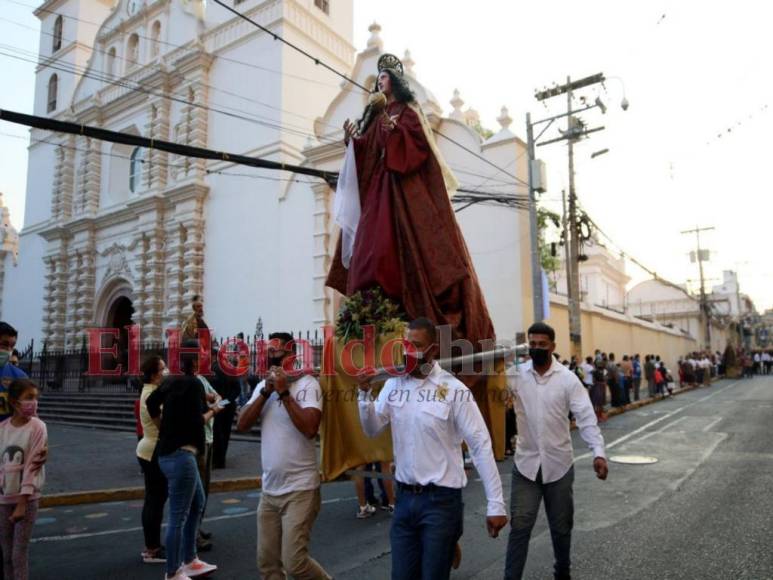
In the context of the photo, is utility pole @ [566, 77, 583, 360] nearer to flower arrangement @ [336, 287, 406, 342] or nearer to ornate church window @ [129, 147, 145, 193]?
flower arrangement @ [336, 287, 406, 342]

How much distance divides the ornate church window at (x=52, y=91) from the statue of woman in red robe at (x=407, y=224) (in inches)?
1166

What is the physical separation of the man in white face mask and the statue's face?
334 centimetres

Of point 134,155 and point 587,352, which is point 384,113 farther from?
point 134,155

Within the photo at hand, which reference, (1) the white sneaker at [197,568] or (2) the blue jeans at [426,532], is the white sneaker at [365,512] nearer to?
(1) the white sneaker at [197,568]

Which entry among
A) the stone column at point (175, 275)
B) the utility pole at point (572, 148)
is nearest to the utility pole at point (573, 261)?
the utility pole at point (572, 148)

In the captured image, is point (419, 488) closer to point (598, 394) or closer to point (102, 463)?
point (102, 463)

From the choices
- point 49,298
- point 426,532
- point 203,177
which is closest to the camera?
point 426,532

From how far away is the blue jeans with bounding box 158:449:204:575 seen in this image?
4.24 m

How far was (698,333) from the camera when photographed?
4481 centimetres

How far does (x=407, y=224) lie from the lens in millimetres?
3945

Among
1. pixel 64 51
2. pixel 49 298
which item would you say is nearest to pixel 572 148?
pixel 49 298

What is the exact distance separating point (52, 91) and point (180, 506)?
99.6ft

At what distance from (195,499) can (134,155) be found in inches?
910

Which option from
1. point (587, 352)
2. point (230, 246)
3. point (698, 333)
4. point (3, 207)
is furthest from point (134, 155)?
point (698, 333)
